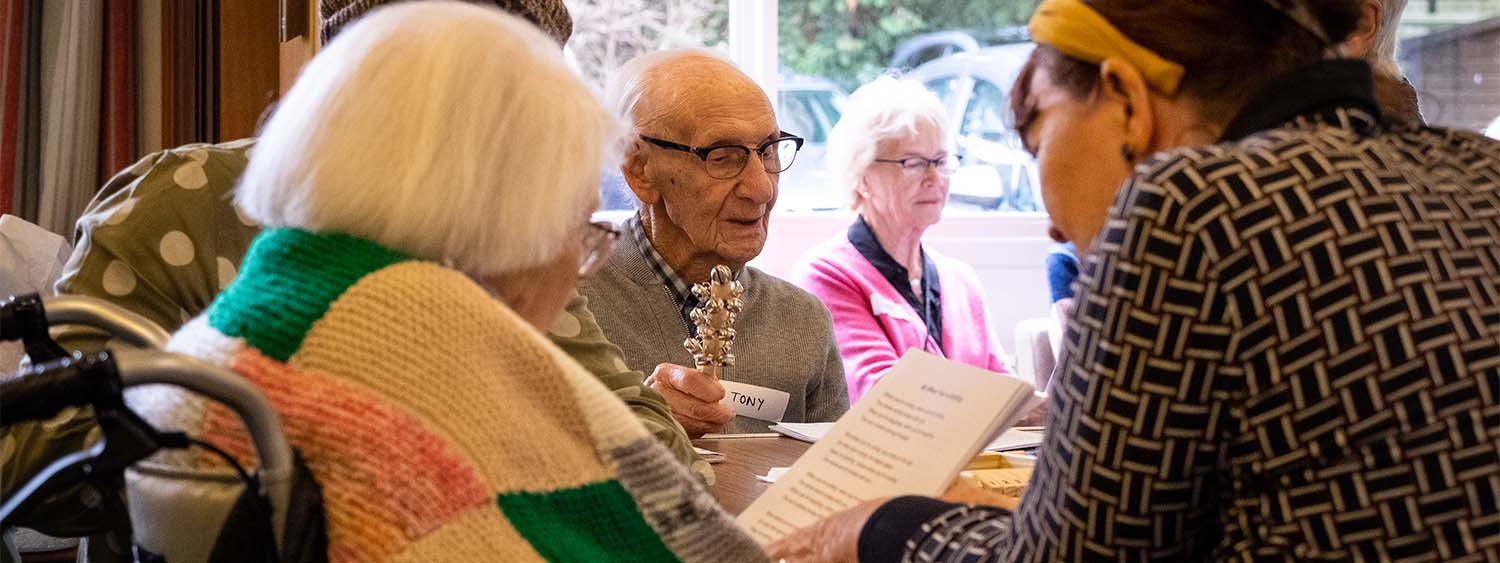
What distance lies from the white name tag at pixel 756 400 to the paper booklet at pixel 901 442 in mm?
777

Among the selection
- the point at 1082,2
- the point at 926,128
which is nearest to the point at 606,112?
the point at 1082,2

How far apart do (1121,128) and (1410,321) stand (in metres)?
0.30

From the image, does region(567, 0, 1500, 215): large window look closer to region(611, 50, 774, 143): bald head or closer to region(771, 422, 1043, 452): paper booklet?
region(611, 50, 774, 143): bald head

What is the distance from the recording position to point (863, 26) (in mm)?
5441

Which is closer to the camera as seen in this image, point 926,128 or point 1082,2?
point 1082,2

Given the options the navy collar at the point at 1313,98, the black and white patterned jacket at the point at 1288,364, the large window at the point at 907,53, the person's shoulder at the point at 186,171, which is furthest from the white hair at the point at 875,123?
the black and white patterned jacket at the point at 1288,364

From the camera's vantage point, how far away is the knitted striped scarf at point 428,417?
3.41 ft

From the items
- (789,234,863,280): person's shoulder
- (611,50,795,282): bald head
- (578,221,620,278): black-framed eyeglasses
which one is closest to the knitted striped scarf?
(578,221,620,278): black-framed eyeglasses

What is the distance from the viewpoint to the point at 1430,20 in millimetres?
5602

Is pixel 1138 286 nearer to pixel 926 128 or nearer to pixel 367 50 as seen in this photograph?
pixel 367 50

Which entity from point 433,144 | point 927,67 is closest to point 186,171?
point 433,144

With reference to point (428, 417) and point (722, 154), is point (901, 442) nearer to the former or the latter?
point (428, 417)

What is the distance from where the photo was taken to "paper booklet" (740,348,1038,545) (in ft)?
4.97

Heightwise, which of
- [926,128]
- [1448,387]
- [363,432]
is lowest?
[926,128]
